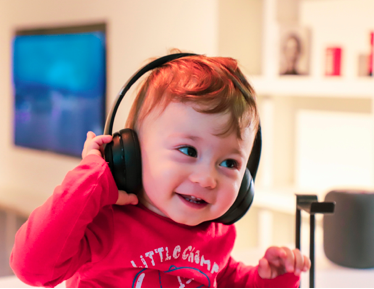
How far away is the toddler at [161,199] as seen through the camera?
0.60m

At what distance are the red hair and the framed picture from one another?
1516mm

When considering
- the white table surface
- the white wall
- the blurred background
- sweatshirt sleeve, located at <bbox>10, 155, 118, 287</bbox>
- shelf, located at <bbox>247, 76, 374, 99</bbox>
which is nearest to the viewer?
sweatshirt sleeve, located at <bbox>10, 155, 118, 287</bbox>

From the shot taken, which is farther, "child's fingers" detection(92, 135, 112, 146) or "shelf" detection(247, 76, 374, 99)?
"shelf" detection(247, 76, 374, 99)

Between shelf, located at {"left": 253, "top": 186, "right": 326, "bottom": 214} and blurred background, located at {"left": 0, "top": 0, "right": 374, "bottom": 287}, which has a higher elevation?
blurred background, located at {"left": 0, "top": 0, "right": 374, "bottom": 287}

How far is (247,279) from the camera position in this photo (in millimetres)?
822

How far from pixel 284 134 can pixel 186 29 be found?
78 cm

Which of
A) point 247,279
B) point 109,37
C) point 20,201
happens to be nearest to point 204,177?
point 247,279

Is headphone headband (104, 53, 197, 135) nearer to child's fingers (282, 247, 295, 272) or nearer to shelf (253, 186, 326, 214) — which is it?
child's fingers (282, 247, 295, 272)

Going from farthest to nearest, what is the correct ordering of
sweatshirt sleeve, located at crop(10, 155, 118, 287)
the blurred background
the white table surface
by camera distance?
the blurred background → the white table surface → sweatshirt sleeve, located at crop(10, 155, 118, 287)

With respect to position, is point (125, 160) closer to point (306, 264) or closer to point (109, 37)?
Answer: point (306, 264)

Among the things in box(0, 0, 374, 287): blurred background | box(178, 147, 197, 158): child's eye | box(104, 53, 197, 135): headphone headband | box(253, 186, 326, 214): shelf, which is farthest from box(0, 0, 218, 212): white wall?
box(178, 147, 197, 158): child's eye

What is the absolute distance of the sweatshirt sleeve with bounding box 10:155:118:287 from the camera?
591 mm

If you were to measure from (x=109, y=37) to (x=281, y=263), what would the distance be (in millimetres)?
2659

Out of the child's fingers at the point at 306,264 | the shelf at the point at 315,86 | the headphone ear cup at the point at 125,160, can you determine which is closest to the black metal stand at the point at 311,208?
the child's fingers at the point at 306,264
